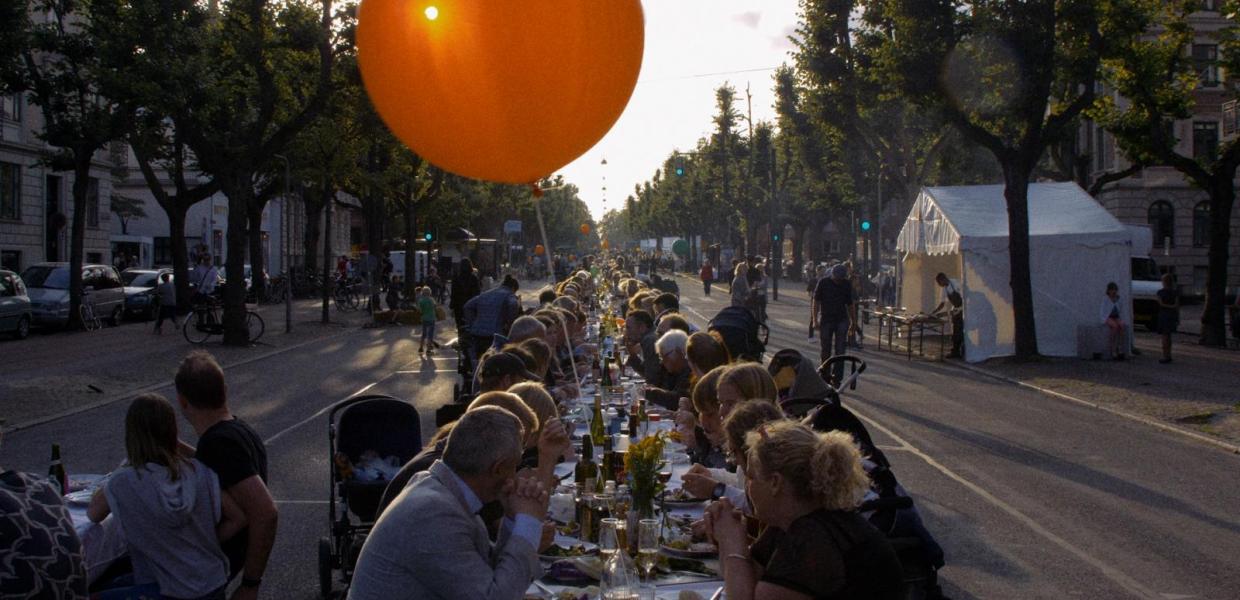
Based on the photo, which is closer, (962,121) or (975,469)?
(975,469)

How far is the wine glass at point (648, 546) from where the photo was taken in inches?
176

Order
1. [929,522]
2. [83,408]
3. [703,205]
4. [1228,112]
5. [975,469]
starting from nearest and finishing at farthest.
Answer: [929,522] → [975,469] → [83,408] → [1228,112] → [703,205]

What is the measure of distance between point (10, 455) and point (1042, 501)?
9.96m

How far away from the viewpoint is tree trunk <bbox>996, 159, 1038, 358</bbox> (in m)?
21.7

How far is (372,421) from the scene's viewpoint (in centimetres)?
672

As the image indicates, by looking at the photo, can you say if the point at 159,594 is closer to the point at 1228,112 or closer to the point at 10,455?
the point at 10,455

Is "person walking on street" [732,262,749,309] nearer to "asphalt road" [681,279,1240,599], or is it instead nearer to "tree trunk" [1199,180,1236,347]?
"asphalt road" [681,279,1240,599]

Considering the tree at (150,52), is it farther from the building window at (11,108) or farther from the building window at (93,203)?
the building window at (93,203)

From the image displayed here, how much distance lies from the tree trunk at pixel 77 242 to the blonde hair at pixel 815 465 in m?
29.5

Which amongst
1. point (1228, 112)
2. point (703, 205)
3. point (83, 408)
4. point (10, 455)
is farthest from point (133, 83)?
point (703, 205)

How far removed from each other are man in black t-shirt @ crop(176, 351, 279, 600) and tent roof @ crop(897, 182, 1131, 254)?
1977cm

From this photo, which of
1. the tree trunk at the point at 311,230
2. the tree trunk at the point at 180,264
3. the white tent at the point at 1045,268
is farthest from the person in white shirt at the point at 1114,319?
the tree trunk at the point at 311,230

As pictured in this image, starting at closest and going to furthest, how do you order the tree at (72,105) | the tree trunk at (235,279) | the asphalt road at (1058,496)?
the asphalt road at (1058,496) < the tree trunk at (235,279) < the tree at (72,105)

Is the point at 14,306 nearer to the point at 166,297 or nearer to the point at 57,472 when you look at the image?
the point at 166,297
